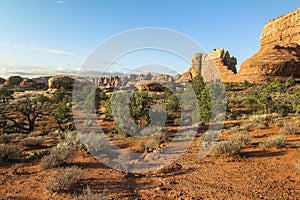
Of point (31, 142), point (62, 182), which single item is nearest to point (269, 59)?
point (31, 142)

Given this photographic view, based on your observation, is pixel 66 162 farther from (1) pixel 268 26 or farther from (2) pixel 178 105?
(1) pixel 268 26

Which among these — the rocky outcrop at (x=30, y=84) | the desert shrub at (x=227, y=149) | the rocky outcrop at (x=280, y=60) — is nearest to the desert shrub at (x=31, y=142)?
the desert shrub at (x=227, y=149)

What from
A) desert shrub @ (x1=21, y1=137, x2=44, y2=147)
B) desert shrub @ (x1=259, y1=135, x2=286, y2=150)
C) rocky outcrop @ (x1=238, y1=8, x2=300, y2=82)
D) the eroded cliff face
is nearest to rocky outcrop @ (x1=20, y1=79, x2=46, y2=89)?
rocky outcrop @ (x1=238, y1=8, x2=300, y2=82)

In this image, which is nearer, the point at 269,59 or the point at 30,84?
the point at 269,59

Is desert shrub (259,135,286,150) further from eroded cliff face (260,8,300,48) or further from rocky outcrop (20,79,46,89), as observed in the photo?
rocky outcrop (20,79,46,89)

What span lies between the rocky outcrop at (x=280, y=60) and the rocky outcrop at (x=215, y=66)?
10.9 m

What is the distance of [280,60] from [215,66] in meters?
34.5

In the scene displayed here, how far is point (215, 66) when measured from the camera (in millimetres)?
88625

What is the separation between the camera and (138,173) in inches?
279

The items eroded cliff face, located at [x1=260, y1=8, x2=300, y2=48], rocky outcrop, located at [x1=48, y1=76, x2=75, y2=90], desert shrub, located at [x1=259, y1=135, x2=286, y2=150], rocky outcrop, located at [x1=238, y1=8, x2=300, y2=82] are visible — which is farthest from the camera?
eroded cliff face, located at [x1=260, y1=8, x2=300, y2=48]

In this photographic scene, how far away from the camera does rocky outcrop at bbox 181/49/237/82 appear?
7427cm

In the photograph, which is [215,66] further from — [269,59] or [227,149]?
[227,149]

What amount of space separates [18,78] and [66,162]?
103 metres

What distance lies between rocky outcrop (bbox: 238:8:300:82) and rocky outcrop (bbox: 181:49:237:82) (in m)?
10.9
